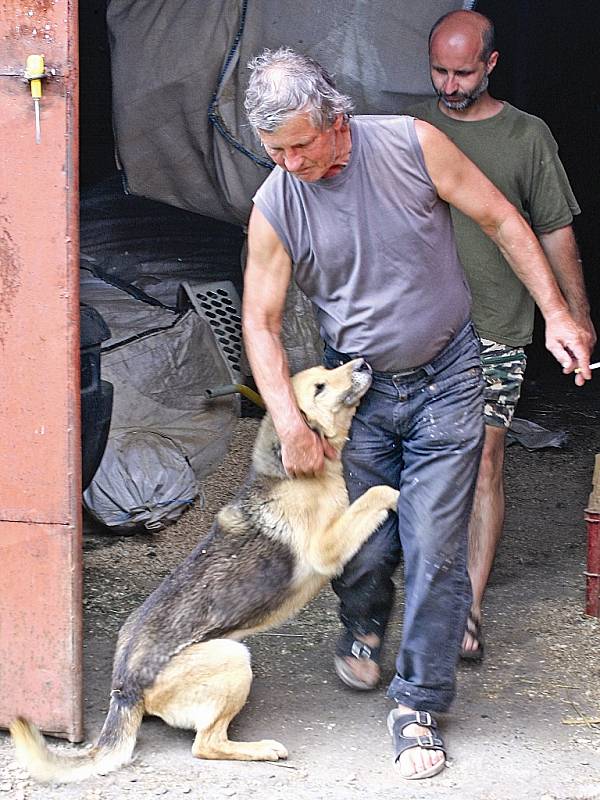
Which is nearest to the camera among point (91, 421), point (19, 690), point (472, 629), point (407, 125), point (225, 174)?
point (407, 125)

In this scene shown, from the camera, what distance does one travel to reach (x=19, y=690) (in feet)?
13.3

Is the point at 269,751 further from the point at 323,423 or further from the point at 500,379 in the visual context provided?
the point at 500,379

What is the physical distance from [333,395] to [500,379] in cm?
121

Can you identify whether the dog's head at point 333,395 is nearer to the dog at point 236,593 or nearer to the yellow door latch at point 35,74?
the dog at point 236,593

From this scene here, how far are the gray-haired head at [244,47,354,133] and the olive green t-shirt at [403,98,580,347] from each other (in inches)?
58.1

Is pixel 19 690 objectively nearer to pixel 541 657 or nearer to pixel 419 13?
pixel 541 657

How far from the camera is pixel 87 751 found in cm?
393

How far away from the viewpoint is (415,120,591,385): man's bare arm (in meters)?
3.68

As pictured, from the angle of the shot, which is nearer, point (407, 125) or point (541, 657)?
point (407, 125)

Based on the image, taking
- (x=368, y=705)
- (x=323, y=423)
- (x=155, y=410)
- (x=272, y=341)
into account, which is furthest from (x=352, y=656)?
(x=155, y=410)

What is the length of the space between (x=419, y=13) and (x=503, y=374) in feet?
6.50

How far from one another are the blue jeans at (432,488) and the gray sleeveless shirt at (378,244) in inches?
4.7

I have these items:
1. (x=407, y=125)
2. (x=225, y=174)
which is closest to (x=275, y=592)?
(x=407, y=125)

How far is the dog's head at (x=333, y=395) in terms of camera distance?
153 inches
